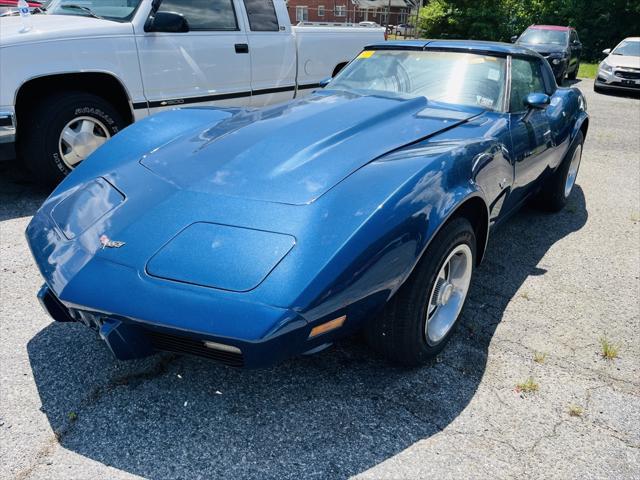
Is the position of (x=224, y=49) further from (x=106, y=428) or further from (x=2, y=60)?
(x=106, y=428)

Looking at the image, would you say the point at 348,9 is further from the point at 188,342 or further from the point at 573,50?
the point at 188,342

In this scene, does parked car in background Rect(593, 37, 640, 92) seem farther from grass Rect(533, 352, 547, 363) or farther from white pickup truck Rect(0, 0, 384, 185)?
grass Rect(533, 352, 547, 363)

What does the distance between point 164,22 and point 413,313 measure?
3.76 m

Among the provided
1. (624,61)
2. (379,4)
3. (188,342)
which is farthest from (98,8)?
(379,4)

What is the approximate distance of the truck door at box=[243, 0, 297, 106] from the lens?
221 inches

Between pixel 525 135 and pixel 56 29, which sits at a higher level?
pixel 56 29

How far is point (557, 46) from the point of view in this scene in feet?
44.7

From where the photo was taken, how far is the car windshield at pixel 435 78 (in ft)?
10.9

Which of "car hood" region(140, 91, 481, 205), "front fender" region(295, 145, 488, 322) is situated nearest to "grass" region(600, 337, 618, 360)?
"front fender" region(295, 145, 488, 322)

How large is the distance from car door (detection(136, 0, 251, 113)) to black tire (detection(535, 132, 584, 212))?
10.3 feet

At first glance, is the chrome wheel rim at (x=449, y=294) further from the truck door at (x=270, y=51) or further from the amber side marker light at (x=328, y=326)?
the truck door at (x=270, y=51)

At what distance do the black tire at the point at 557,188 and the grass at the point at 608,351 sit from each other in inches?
71.9

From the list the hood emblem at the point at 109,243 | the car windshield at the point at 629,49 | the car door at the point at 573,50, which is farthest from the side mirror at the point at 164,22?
the car windshield at the point at 629,49

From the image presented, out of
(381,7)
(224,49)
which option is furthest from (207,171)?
(381,7)
